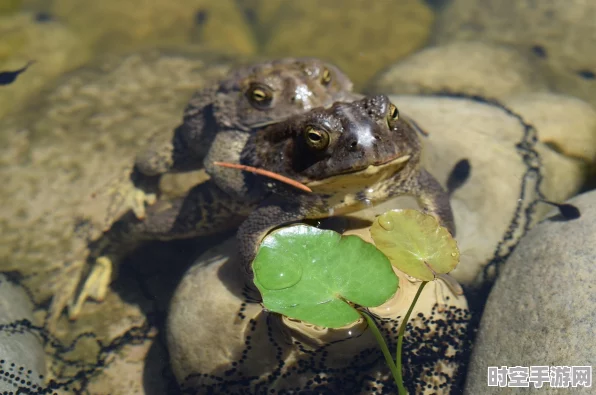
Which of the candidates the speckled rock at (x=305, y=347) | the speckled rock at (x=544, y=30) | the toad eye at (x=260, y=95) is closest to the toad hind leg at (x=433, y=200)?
the speckled rock at (x=305, y=347)

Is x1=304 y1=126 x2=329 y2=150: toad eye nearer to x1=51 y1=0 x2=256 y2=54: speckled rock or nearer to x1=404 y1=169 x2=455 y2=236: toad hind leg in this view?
x1=404 y1=169 x2=455 y2=236: toad hind leg

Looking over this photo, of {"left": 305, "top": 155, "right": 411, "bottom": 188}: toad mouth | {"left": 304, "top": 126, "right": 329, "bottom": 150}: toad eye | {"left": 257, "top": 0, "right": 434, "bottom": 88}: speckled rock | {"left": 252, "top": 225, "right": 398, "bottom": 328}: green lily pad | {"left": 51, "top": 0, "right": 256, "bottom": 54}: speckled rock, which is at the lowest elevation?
{"left": 51, "top": 0, "right": 256, "bottom": 54}: speckled rock

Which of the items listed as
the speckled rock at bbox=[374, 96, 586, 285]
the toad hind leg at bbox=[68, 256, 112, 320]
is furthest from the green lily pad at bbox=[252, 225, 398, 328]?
the toad hind leg at bbox=[68, 256, 112, 320]

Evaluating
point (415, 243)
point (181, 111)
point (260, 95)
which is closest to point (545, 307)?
point (415, 243)

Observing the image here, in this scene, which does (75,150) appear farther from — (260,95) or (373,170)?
(373,170)

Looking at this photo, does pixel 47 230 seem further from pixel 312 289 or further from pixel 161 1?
pixel 161 1

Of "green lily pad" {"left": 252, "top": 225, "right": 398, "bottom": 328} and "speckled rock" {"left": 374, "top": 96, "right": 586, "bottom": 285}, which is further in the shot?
"speckled rock" {"left": 374, "top": 96, "right": 586, "bottom": 285}
